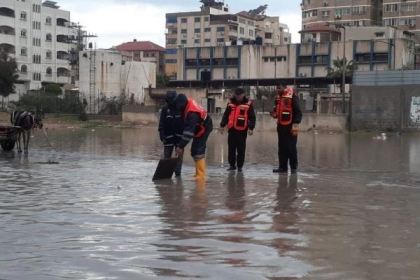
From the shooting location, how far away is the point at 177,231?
6348 mm

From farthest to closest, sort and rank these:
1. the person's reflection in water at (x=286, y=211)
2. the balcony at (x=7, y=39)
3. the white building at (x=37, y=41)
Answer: the white building at (x=37, y=41), the balcony at (x=7, y=39), the person's reflection in water at (x=286, y=211)

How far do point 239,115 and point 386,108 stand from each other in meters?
35.7

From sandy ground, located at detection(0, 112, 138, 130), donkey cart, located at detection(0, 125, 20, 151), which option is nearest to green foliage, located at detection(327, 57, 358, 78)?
sandy ground, located at detection(0, 112, 138, 130)

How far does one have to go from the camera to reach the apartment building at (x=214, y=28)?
13275 cm

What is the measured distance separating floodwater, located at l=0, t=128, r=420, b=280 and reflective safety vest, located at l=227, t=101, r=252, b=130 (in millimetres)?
1362

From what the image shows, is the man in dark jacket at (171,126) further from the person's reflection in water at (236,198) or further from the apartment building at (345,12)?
the apartment building at (345,12)

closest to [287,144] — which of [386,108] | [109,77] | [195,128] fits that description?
[195,128]

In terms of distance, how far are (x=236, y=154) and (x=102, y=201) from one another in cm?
511

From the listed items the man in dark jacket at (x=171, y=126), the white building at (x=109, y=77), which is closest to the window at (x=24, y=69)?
the white building at (x=109, y=77)

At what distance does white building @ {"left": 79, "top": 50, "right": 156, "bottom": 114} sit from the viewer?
71.2m

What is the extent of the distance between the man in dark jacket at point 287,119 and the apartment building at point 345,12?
104 m

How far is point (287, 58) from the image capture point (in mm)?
88375

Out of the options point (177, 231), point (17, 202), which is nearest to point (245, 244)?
point (177, 231)

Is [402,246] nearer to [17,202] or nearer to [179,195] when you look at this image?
[179,195]
